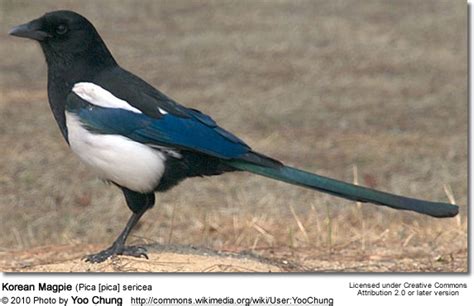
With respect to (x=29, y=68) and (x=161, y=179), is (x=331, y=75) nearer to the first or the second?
(x=29, y=68)

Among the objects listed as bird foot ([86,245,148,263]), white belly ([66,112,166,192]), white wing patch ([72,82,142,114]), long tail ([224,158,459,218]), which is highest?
white wing patch ([72,82,142,114])

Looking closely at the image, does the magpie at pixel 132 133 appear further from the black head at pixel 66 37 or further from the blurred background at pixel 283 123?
the blurred background at pixel 283 123

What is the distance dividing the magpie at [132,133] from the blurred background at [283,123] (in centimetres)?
73

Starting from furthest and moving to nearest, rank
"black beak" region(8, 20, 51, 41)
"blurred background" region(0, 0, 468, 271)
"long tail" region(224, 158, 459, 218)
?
"blurred background" region(0, 0, 468, 271) < "black beak" region(8, 20, 51, 41) < "long tail" region(224, 158, 459, 218)

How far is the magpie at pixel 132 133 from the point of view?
448 centimetres

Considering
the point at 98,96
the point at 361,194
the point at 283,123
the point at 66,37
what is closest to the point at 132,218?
the point at 98,96

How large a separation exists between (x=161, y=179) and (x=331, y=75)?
6.48 m

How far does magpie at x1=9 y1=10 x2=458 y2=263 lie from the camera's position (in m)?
4.48

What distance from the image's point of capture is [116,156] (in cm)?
447

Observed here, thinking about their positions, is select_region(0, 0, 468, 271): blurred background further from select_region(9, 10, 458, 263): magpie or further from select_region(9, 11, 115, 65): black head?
select_region(9, 11, 115, 65): black head

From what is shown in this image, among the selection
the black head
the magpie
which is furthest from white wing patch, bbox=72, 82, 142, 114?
the black head

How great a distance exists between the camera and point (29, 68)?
10.6 m

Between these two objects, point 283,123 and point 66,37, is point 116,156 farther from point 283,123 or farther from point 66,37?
point 283,123

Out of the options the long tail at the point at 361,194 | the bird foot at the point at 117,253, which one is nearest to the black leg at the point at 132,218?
the bird foot at the point at 117,253
